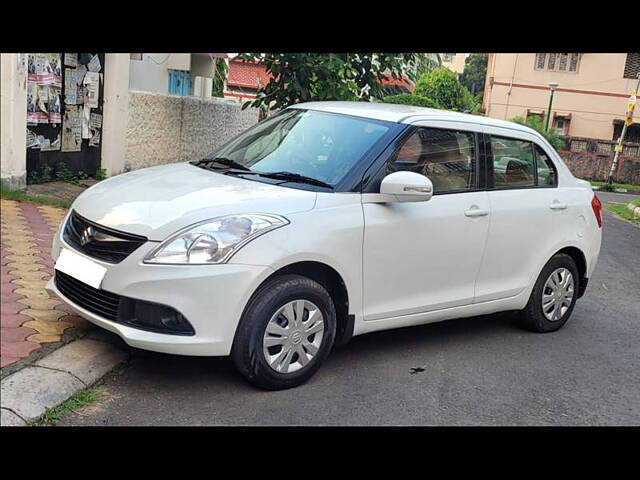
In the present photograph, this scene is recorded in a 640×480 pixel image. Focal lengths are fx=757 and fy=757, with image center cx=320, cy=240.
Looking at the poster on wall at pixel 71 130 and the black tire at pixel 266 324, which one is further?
the poster on wall at pixel 71 130

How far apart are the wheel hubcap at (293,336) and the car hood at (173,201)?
58cm

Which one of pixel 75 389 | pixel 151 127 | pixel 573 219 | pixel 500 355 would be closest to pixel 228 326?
pixel 75 389

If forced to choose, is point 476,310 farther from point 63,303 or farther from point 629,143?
point 629,143

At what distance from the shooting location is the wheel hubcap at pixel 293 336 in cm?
432

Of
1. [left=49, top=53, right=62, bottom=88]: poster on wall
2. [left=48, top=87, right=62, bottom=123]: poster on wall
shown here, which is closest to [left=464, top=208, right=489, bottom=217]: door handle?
[left=49, top=53, right=62, bottom=88]: poster on wall

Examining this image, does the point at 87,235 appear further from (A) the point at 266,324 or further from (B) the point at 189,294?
(A) the point at 266,324

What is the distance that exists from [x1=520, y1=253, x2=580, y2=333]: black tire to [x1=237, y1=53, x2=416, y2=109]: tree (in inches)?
180

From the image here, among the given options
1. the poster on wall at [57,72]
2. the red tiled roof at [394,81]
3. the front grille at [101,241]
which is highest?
the red tiled roof at [394,81]

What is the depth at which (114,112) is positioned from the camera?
11273mm

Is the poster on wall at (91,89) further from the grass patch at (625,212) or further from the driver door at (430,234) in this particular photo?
the grass patch at (625,212)

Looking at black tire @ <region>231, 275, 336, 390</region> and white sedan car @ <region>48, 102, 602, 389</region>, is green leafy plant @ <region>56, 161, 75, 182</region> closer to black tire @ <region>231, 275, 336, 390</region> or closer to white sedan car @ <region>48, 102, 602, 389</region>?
white sedan car @ <region>48, 102, 602, 389</region>

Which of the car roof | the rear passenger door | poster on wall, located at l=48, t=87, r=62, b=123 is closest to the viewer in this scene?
the car roof

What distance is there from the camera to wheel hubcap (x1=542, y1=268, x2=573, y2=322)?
622 cm

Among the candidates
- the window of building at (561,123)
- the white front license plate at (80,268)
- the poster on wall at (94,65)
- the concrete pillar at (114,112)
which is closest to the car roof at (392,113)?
the white front license plate at (80,268)
